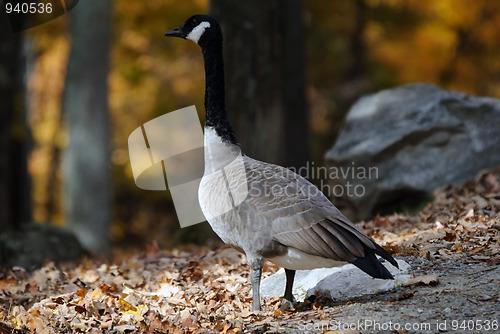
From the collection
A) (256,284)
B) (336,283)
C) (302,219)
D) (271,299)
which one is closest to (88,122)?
(271,299)

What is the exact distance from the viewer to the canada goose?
462 centimetres

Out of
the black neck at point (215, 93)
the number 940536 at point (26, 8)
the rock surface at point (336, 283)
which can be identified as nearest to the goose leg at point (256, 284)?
the rock surface at point (336, 283)

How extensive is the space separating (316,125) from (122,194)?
8.43m

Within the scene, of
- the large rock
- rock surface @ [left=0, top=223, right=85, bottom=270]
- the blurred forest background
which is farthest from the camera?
the blurred forest background

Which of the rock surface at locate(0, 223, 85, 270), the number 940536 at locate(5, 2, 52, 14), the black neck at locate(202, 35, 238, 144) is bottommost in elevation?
the rock surface at locate(0, 223, 85, 270)

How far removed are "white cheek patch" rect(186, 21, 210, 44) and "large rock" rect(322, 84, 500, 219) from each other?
395 cm

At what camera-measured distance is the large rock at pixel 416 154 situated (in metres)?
9.11

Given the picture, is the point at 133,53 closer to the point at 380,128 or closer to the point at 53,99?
the point at 53,99

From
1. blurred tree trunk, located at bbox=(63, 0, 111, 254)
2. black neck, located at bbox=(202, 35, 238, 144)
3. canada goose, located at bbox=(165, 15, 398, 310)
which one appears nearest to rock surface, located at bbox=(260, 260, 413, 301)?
canada goose, located at bbox=(165, 15, 398, 310)

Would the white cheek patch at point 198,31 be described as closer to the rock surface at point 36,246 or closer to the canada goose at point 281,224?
the canada goose at point 281,224

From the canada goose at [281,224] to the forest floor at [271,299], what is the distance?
0.37 meters

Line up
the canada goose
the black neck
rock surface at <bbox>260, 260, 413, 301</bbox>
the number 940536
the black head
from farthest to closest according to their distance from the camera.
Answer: the number 940536
the black head
the black neck
rock surface at <bbox>260, 260, 413, 301</bbox>
the canada goose

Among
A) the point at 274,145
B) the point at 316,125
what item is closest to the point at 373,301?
the point at 274,145

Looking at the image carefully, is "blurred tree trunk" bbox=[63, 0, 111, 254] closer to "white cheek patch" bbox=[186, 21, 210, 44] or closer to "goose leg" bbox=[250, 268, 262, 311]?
"white cheek patch" bbox=[186, 21, 210, 44]
